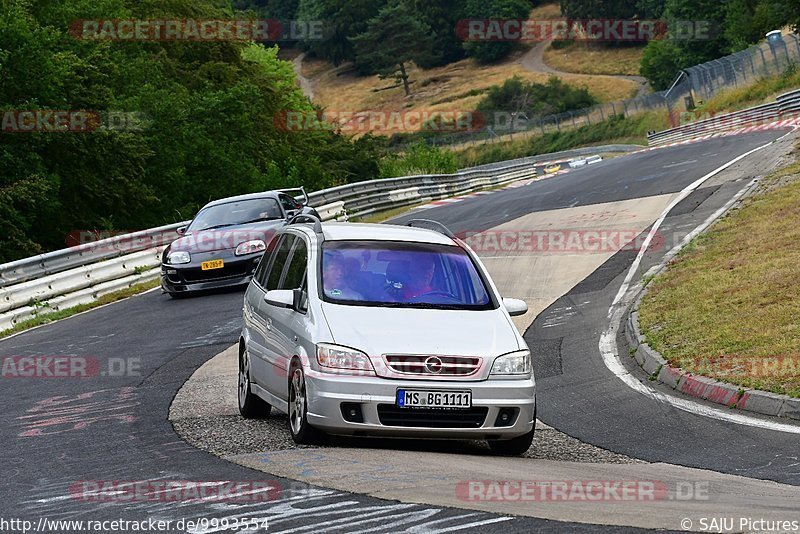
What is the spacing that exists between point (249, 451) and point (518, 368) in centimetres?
202

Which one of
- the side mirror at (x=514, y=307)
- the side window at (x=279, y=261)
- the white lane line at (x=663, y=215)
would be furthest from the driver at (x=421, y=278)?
the white lane line at (x=663, y=215)

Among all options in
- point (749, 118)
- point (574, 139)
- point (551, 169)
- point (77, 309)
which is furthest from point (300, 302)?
point (574, 139)

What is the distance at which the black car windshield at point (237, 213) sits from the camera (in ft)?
70.8

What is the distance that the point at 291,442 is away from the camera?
370 inches

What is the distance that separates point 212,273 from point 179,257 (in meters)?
0.61

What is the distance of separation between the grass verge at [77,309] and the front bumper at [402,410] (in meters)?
11.1

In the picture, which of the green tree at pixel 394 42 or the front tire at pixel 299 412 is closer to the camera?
the front tire at pixel 299 412

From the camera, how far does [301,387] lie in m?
9.19

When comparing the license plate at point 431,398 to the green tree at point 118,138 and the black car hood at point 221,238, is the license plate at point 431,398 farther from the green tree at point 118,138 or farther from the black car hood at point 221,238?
the green tree at point 118,138

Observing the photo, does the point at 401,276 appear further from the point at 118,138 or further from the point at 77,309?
the point at 118,138

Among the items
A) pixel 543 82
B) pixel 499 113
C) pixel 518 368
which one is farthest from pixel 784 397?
pixel 543 82

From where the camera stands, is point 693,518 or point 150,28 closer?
point 693,518

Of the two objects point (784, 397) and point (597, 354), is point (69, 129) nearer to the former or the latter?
point (597, 354)

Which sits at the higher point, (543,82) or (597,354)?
(597,354)
